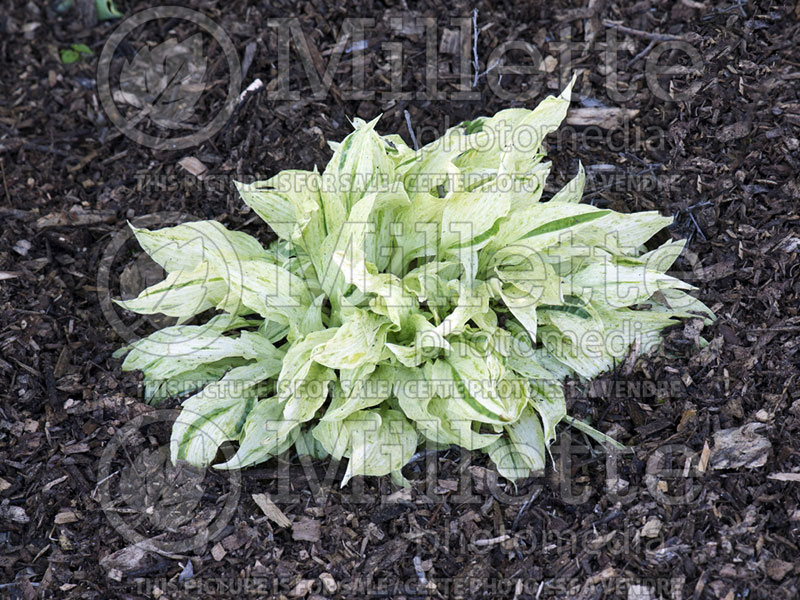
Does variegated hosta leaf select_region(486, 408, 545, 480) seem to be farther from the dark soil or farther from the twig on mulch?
the twig on mulch

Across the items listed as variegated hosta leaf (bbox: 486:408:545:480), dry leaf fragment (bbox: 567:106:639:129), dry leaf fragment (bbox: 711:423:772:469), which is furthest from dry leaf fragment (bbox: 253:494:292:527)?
dry leaf fragment (bbox: 567:106:639:129)

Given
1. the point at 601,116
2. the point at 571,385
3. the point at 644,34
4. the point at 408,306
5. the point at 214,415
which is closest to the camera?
the point at 408,306

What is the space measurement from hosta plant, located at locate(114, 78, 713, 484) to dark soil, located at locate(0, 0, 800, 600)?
0.16 metres

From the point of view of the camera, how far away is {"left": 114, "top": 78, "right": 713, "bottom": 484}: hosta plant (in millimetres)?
2648

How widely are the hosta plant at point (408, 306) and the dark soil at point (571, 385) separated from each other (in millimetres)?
159

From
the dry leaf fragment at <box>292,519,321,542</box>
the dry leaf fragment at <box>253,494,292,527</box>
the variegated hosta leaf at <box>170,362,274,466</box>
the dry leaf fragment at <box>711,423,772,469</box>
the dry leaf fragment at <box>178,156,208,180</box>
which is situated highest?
the dry leaf fragment at <box>178,156,208,180</box>

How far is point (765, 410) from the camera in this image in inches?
109

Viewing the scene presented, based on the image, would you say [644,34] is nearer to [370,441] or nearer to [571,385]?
[571,385]

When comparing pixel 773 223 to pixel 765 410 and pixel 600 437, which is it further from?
pixel 600 437

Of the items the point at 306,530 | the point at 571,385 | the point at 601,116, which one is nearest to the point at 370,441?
the point at 306,530

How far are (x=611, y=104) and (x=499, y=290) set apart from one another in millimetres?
1477

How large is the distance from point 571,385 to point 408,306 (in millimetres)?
713

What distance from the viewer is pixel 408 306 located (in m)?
2.70

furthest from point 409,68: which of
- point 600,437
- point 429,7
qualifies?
point 600,437
